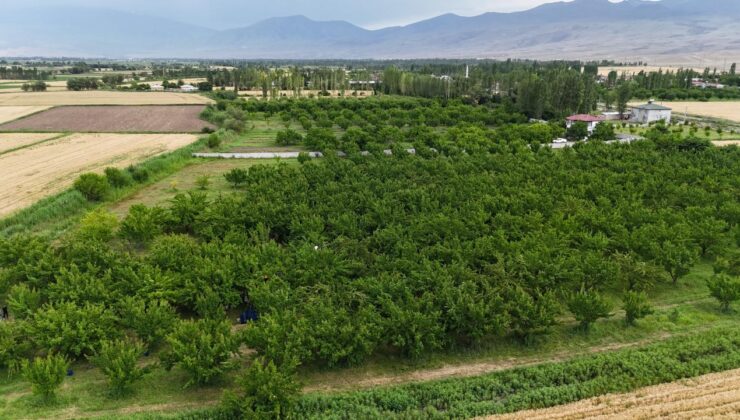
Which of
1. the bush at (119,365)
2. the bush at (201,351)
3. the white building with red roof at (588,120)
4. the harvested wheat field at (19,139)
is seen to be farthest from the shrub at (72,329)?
the white building with red roof at (588,120)

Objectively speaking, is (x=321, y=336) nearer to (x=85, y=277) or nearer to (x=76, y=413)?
(x=76, y=413)

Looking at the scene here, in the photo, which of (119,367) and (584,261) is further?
(584,261)

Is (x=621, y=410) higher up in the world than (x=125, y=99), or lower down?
lower down

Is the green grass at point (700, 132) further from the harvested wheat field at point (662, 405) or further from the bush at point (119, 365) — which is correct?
the bush at point (119, 365)

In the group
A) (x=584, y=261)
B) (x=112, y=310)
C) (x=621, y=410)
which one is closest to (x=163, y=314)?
(x=112, y=310)

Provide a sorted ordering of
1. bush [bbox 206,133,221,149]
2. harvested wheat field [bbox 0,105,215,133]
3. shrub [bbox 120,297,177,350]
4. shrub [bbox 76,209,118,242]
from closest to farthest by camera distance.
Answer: shrub [bbox 120,297,177,350]
shrub [bbox 76,209,118,242]
bush [bbox 206,133,221,149]
harvested wheat field [bbox 0,105,215,133]

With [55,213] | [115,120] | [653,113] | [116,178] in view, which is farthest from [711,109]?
[55,213]

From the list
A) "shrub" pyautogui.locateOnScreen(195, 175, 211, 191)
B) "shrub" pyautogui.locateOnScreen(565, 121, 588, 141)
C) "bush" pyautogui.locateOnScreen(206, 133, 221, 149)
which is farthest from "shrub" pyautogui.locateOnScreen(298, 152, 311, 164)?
"shrub" pyautogui.locateOnScreen(565, 121, 588, 141)

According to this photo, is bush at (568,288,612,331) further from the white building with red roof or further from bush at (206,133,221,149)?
the white building with red roof
